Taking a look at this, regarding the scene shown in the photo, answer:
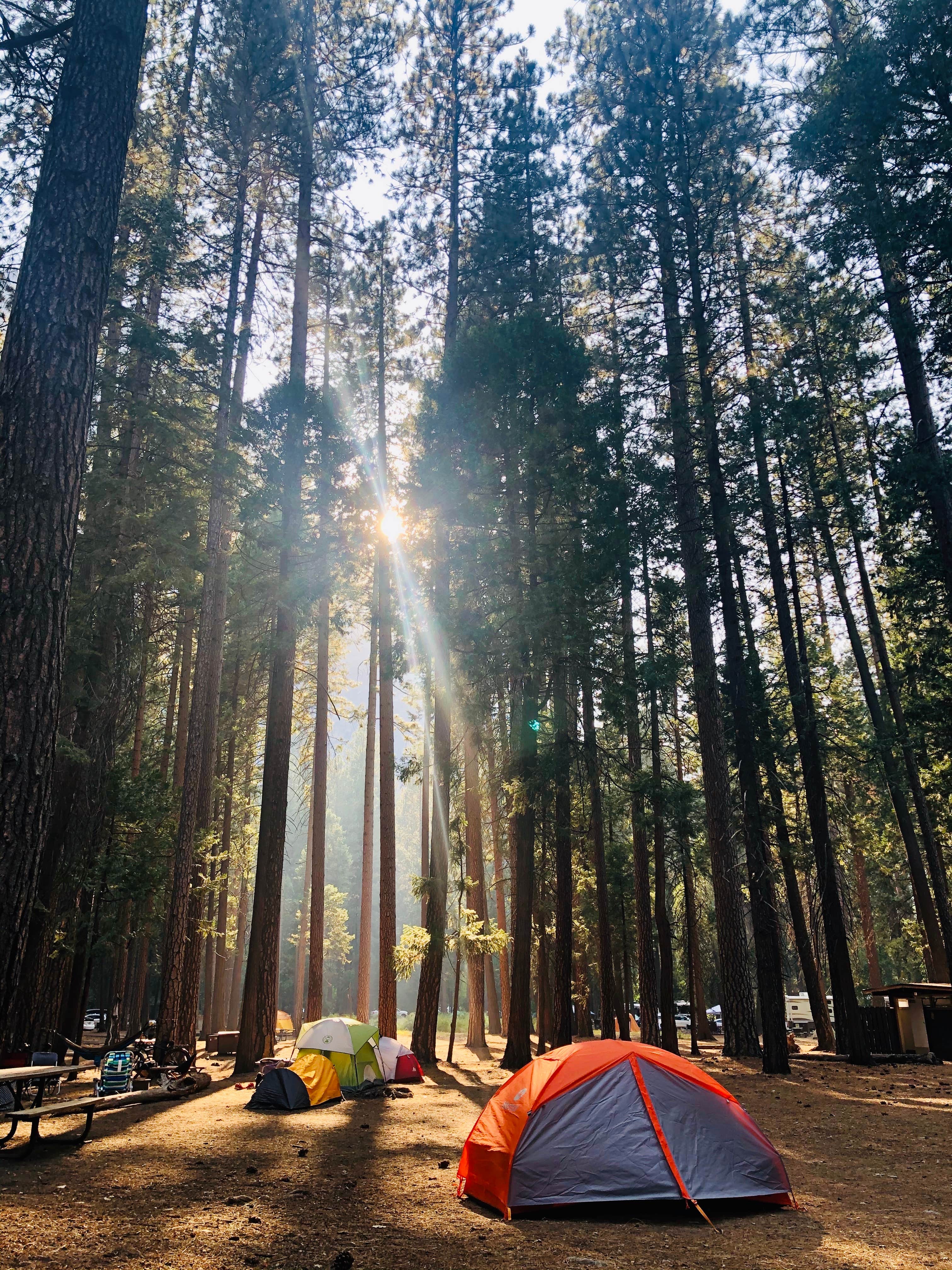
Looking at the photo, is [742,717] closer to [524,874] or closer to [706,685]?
[706,685]

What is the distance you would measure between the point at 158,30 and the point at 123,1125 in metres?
20.9

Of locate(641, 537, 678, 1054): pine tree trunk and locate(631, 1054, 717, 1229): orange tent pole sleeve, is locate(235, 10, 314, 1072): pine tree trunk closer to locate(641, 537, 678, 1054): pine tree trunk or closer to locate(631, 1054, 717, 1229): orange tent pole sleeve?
locate(641, 537, 678, 1054): pine tree trunk

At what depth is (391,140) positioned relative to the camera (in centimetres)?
1714

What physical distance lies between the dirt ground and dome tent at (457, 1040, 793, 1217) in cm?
20

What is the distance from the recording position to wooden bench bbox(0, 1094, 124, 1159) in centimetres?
706

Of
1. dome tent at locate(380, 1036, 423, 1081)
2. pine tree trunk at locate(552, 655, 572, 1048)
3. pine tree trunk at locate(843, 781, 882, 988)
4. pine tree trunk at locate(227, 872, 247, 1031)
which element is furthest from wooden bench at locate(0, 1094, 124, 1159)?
pine tree trunk at locate(843, 781, 882, 988)

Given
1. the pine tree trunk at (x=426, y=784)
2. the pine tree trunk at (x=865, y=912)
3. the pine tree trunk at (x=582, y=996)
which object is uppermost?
the pine tree trunk at (x=426, y=784)

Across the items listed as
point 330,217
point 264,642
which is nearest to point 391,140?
point 330,217

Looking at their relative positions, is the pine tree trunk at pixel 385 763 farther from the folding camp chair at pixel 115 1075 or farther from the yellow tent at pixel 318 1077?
the folding camp chair at pixel 115 1075

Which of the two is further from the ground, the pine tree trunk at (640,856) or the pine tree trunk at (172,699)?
the pine tree trunk at (172,699)

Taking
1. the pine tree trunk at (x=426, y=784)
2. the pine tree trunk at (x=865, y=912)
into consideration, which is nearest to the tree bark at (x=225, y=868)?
the pine tree trunk at (x=426, y=784)

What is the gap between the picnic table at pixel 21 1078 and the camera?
276 inches

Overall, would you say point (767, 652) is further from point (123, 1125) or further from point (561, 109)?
point (123, 1125)

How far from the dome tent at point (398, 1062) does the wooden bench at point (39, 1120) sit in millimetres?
6016
